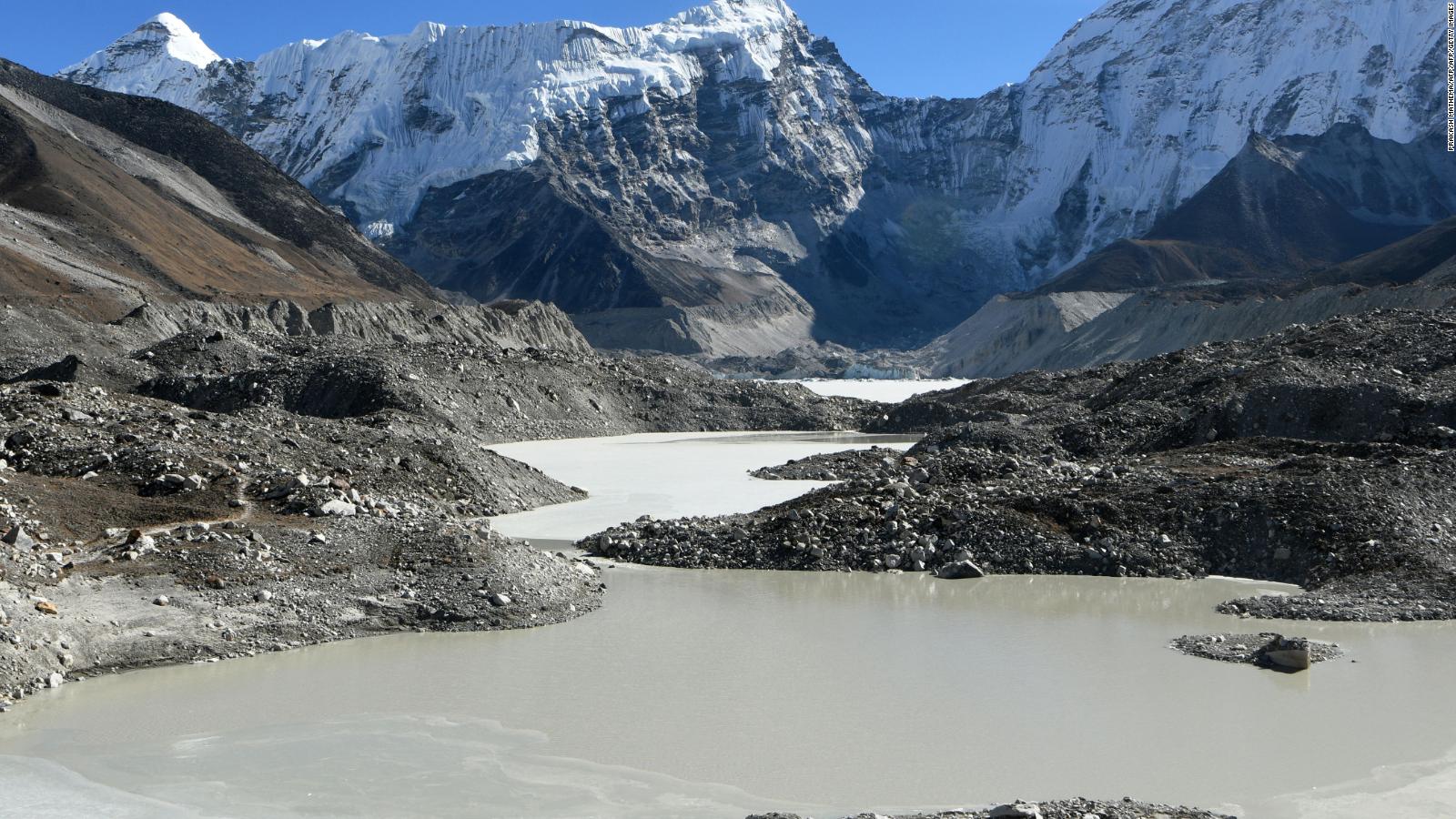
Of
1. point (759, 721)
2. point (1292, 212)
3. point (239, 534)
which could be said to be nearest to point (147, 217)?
point (239, 534)

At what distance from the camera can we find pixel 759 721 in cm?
1203

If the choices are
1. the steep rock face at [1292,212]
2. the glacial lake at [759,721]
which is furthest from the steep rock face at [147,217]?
the steep rock face at [1292,212]

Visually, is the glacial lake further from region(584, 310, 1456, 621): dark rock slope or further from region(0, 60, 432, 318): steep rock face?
region(0, 60, 432, 318): steep rock face

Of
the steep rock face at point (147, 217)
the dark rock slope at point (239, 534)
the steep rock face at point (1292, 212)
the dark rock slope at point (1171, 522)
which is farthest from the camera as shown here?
the steep rock face at point (1292, 212)

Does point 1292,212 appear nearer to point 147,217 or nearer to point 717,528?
point 147,217

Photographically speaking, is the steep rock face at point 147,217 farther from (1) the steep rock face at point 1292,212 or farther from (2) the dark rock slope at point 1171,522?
(1) the steep rock face at point 1292,212

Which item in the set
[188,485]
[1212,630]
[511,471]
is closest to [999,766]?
[1212,630]

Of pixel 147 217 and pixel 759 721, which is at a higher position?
pixel 147 217

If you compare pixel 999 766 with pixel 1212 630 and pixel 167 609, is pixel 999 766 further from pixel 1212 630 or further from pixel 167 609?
pixel 167 609

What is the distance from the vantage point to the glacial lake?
33.1 feet

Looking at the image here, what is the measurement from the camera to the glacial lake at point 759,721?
1008cm

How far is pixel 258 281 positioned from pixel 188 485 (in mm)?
68654

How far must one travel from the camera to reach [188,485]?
18625 millimetres

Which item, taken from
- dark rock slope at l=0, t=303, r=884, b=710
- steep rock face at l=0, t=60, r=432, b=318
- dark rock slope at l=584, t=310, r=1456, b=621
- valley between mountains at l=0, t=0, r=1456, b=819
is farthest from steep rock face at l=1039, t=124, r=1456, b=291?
dark rock slope at l=0, t=303, r=884, b=710
